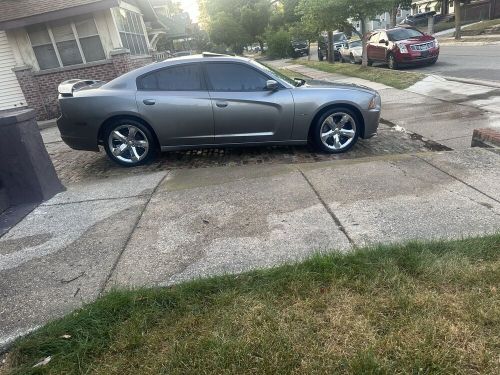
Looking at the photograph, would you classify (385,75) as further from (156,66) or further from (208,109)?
(156,66)

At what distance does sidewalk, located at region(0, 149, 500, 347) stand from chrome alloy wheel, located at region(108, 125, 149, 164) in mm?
838

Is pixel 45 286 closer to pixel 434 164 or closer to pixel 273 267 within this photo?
pixel 273 267

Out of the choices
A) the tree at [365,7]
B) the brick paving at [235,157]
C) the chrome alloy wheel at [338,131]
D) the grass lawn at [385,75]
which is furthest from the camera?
the tree at [365,7]

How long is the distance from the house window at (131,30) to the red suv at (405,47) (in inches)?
422

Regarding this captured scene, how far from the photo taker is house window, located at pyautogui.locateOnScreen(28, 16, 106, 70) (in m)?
13.0

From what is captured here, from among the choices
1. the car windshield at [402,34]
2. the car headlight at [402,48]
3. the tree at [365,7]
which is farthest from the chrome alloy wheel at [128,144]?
the car windshield at [402,34]

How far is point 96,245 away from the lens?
3715 mm

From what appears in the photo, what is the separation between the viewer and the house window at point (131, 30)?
47.6 feet

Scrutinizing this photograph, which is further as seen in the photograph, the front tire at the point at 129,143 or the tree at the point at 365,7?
the tree at the point at 365,7

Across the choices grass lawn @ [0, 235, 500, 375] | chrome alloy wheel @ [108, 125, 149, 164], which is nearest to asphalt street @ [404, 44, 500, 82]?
chrome alloy wheel @ [108, 125, 149, 164]

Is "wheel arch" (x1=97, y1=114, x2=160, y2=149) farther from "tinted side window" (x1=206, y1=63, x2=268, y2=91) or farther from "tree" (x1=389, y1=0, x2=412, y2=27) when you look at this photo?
"tree" (x1=389, y1=0, x2=412, y2=27)

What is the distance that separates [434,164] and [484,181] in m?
0.74

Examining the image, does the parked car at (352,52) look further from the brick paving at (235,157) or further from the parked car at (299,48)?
the brick paving at (235,157)

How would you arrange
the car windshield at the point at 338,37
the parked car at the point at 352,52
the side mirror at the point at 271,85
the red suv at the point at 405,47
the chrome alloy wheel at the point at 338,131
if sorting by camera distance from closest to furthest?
the side mirror at the point at 271,85
the chrome alloy wheel at the point at 338,131
the red suv at the point at 405,47
the parked car at the point at 352,52
the car windshield at the point at 338,37
